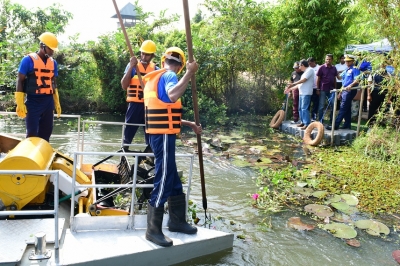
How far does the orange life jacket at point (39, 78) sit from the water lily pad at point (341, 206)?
15.6 feet

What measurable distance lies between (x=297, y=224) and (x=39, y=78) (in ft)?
14.2

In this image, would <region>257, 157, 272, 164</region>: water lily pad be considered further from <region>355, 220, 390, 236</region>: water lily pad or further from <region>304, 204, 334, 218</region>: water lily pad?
<region>355, 220, 390, 236</region>: water lily pad

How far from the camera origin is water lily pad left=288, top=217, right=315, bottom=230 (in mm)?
5055

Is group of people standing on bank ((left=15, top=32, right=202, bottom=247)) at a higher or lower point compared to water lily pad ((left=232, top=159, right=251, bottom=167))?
higher

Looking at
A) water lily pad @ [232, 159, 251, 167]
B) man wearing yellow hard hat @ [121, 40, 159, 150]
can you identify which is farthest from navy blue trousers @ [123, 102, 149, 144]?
water lily pad @ [232, 159, 251, 167]

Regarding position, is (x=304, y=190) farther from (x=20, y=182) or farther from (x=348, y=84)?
(x=20, y=182)

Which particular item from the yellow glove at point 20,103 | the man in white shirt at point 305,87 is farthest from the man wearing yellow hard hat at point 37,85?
the man in white shirt at point 305,87

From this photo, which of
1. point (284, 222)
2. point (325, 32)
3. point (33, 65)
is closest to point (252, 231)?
point (284, 222)

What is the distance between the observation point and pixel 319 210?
5516 millimetres

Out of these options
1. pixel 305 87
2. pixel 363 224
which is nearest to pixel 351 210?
pixel 363 224

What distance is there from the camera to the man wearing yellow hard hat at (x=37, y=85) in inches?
209

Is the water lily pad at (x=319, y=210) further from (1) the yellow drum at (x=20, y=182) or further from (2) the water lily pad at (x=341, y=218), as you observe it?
(1) the yellow drum at (x=20, y=182)

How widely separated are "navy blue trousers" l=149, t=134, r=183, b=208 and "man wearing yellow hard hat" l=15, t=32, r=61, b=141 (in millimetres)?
2559

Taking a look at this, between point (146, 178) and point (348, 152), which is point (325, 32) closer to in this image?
point (348, 152)
